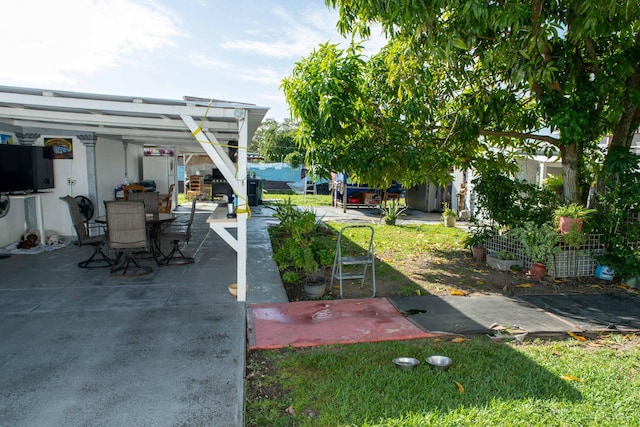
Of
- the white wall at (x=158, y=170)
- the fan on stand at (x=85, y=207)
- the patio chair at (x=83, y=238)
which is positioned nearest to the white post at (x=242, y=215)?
the patio chair at (x=83, y=238)

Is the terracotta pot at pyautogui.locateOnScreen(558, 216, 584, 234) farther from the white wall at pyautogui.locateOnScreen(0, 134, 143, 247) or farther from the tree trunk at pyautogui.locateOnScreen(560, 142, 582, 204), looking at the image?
the white wall at pyautogui.locateOnScreen(0, 134, 143, 247)

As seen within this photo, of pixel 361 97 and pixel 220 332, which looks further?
pixel 361 97

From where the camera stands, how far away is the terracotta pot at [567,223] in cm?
581

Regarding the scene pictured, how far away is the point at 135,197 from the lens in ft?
26.1

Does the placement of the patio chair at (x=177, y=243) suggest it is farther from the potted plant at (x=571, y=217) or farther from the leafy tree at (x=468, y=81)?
the potted plant at (x=571, y=217)

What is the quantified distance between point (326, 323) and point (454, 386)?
1603 mm

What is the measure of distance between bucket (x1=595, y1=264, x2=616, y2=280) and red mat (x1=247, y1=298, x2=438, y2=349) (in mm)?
3481

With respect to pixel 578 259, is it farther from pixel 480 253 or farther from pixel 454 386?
pixel 454 386

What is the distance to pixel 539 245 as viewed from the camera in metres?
6.09

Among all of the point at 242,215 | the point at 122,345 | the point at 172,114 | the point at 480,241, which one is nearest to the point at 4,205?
the point at 172,114

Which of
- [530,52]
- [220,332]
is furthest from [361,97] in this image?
[220,332]

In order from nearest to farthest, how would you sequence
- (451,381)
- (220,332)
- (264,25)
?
(451,381) < (220,332) < (264,25)

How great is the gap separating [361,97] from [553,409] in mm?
4962

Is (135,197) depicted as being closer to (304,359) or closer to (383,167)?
(383,167)
